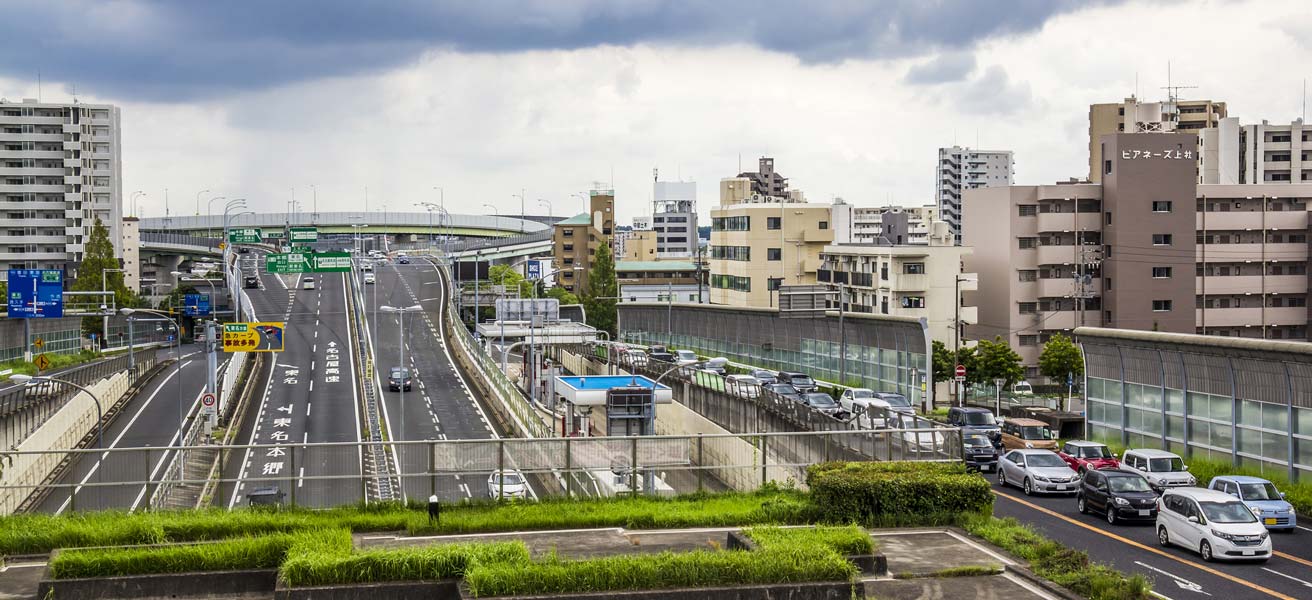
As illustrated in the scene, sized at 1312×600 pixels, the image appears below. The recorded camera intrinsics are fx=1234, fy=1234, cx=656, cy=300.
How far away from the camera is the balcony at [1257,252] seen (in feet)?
264

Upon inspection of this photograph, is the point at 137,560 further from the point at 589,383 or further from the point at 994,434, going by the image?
the point at 589,383

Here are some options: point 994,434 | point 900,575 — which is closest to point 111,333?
point 994,434

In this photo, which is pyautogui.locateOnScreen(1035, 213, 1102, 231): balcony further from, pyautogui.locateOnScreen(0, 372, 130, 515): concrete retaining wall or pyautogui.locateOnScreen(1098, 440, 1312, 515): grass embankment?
pyautogui.locateOnScreen(0, 372, 130, 515): concrete retaining wall

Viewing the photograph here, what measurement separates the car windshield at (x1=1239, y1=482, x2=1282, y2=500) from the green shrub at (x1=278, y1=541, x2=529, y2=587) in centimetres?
2051

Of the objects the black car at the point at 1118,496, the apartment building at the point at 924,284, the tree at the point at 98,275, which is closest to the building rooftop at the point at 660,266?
the tree at the point at 98,275

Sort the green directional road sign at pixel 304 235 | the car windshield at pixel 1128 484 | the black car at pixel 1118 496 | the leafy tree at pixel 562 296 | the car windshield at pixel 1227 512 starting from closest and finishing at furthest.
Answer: the car windshield at pixel 1227 512, the black car at pixel 1118 496, the car windshield at pixel 1128 484, the green directional road sign at pixel 304 235, the leafy tree at pixel 562 296

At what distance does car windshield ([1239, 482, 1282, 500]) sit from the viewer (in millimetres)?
28891

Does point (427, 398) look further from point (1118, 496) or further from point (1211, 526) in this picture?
point (1211, 526)

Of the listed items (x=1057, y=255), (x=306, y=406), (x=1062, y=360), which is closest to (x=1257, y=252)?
(x=1057, y=255)

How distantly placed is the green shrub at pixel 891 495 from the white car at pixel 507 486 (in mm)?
5086

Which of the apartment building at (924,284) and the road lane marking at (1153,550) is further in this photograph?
the apartment building at (924,284)

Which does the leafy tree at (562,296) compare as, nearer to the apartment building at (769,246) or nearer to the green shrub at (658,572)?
the apartment building at (769,246)

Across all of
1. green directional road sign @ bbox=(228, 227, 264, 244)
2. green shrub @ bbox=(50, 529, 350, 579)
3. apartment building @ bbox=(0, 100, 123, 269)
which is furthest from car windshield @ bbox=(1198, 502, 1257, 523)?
apartment building @ bbox=(0, 100, 123, 269)

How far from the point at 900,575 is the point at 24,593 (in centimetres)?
1153
